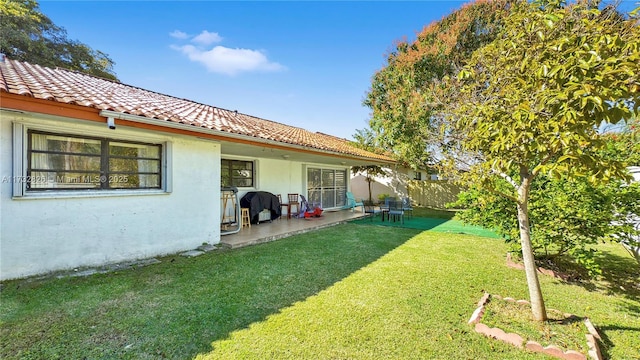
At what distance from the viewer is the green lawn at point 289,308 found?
2732 millimetres

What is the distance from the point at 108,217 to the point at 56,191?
89 centimetres

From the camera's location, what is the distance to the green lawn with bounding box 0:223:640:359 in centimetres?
273

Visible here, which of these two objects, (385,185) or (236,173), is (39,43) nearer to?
(236,173)

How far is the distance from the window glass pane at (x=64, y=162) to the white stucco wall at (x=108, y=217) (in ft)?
1.26

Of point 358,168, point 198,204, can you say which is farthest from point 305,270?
point 358,168

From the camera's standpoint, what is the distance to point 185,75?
11.2m

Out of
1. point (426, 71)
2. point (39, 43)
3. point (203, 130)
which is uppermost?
point (39, 43)

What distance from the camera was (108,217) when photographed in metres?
5.12

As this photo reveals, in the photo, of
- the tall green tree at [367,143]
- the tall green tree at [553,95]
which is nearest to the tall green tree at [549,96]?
the tall green tree at [553,95]

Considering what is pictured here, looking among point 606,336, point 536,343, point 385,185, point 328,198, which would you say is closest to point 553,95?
point 536,343

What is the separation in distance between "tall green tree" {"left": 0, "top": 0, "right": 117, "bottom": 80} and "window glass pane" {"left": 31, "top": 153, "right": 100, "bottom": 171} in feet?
58.6

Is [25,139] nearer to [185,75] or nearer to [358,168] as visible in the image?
[185,75]

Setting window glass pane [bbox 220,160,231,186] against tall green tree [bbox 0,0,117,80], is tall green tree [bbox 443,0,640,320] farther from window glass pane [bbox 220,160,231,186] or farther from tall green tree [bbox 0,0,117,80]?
tall green tree [bbox 0,0,117,80]

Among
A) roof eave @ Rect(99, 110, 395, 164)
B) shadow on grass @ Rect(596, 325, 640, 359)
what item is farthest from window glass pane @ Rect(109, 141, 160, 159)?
shadow on grass @ Rect(596, 325, 640, 359)
